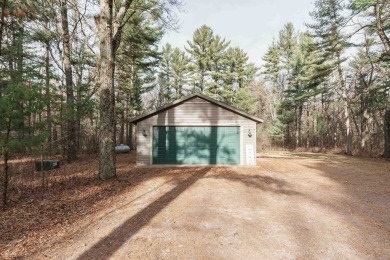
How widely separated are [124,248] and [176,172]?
6948 millimetres

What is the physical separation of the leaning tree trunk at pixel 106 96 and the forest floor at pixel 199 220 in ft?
2.90

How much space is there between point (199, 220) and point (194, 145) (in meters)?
7.95

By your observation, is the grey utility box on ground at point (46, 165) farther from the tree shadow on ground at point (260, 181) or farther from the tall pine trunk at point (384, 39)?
the tall pine trunk at point (384, 39)


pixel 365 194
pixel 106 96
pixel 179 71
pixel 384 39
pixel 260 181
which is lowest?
pixel 365 194

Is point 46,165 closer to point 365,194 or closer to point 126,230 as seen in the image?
point 126,230

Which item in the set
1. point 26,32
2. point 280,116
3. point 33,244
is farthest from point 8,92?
point 280,116

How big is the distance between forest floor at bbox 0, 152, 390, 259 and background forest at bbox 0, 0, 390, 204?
202cm

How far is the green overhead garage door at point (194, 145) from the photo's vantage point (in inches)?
510

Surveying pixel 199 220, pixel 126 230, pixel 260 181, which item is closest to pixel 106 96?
pixel 126 230

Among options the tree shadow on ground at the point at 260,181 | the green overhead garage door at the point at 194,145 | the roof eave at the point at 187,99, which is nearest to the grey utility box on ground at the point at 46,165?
the roof eave at the point at 187,99

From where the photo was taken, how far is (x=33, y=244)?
167 inches

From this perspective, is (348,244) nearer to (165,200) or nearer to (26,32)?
(165,200)

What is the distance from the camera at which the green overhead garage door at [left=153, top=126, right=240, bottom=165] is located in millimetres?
12961

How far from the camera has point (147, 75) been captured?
28.0m
